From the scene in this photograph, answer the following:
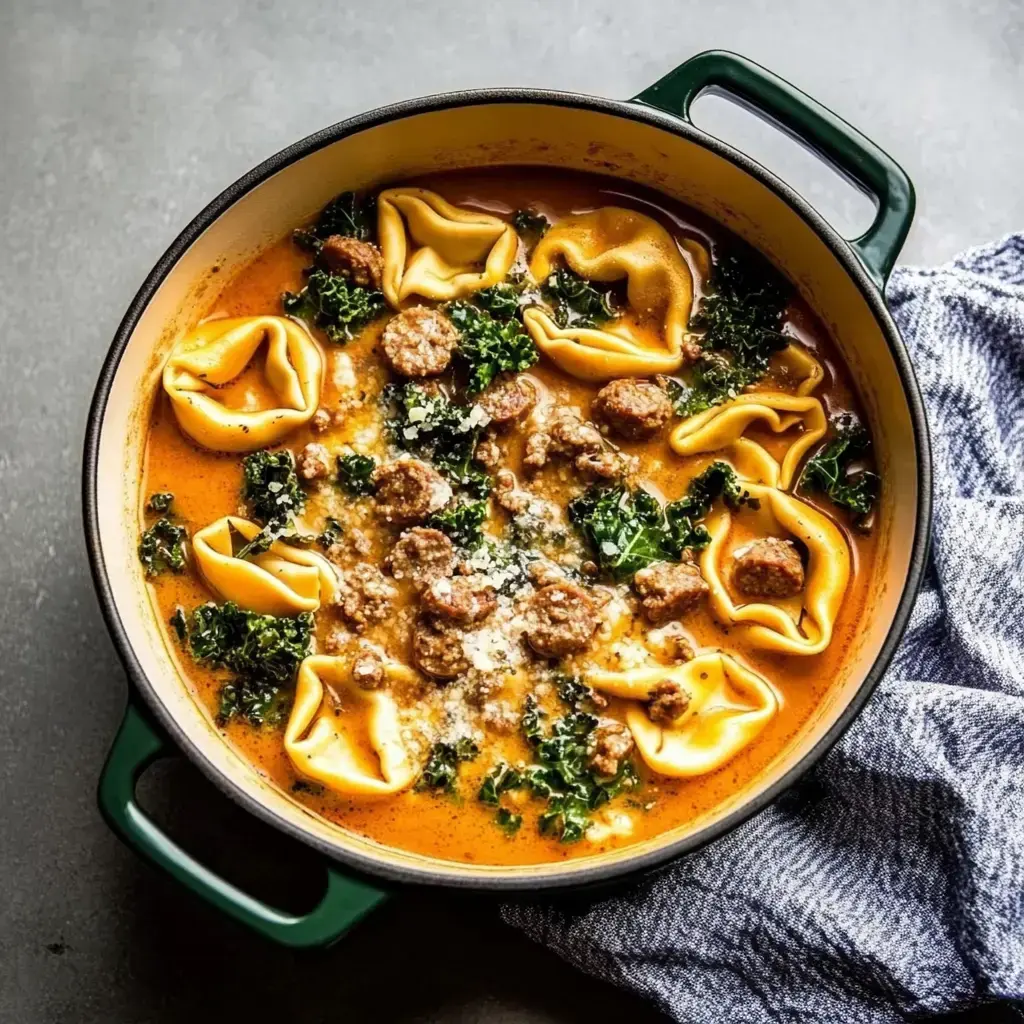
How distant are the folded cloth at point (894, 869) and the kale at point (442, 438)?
60.6 inches

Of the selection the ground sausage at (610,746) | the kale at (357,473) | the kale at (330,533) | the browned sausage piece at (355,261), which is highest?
the browned sausage piece at (355,261)

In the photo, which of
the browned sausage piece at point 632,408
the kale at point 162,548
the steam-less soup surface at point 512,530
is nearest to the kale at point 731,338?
the steam-less soup surface at point 512,530

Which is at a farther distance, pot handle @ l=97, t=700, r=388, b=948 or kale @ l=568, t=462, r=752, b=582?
kale @ l=568, t=462, r=752, b=582

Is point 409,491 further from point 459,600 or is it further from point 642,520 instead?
point 642,520

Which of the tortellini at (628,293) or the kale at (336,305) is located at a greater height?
the tortellini at (628,293)

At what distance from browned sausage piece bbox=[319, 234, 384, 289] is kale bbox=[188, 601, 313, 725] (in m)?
1.20

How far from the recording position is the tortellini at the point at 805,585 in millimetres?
4375

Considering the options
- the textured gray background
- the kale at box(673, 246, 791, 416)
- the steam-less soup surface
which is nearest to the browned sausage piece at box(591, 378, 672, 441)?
the steam-less soup surface

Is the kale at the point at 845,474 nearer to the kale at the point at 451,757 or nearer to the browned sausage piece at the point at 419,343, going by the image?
the browned sausage piece at the point at 419,343

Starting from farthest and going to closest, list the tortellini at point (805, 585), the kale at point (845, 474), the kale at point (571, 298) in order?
the kale at point (571, 298), the kale at point (845, 474), the tortellini at point (805, 585)

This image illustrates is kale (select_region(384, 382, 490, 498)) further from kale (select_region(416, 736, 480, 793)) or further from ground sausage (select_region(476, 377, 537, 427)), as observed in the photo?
kale (select_region(416, 736, 480, 793))

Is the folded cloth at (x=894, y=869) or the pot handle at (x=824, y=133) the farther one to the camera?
the folded cloth at (x=894, y=869)

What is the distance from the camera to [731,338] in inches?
179

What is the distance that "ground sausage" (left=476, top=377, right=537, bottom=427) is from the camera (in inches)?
173
